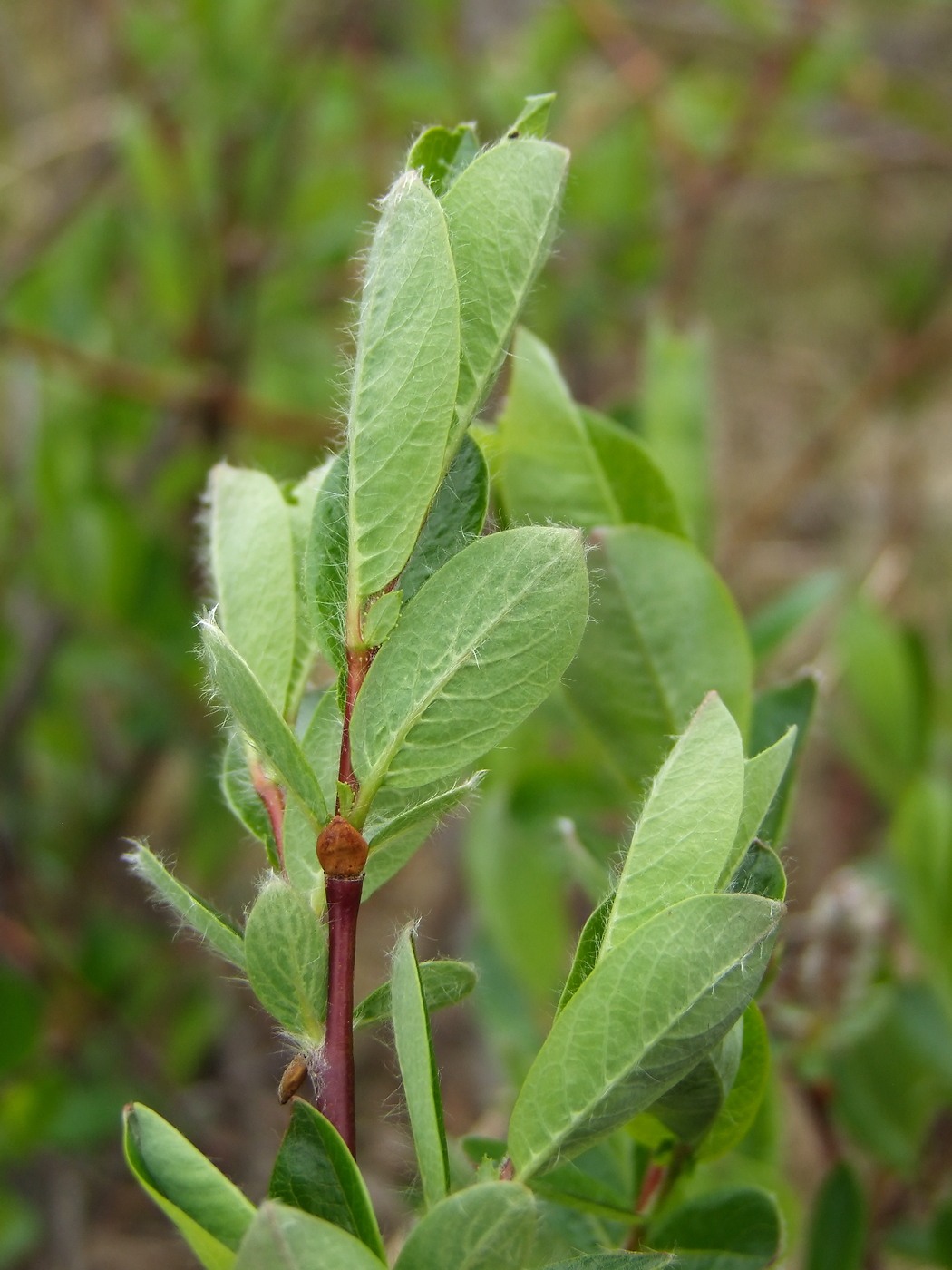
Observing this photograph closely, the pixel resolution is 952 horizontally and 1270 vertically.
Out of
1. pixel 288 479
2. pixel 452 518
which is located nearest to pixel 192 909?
pixel 452 518

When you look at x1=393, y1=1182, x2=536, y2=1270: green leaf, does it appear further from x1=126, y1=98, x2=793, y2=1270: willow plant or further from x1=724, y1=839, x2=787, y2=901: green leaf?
x1=724, y1=839, x2=787, y2=901: green leaf

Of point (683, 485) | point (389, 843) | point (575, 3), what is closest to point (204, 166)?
point (575, 3)

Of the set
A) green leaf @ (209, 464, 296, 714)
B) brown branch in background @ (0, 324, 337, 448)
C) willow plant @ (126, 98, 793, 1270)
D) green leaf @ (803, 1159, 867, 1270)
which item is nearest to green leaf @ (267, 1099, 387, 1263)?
willow plant @ (126, 98, 793, 1270)

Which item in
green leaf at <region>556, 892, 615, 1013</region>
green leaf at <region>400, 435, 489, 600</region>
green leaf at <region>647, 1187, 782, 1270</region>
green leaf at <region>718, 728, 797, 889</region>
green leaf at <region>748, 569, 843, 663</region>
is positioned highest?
green leaf at <region>400, 435, 489, 600</region>

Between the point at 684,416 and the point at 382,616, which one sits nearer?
the point at 382,616

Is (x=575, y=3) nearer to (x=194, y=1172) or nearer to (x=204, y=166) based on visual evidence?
(x=204, y=166)

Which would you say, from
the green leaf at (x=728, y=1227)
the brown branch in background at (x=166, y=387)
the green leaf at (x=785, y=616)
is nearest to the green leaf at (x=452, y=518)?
the green leaf at (x=728, y=1227)

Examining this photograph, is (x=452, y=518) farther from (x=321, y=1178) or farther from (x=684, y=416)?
(x=684, y=416)
